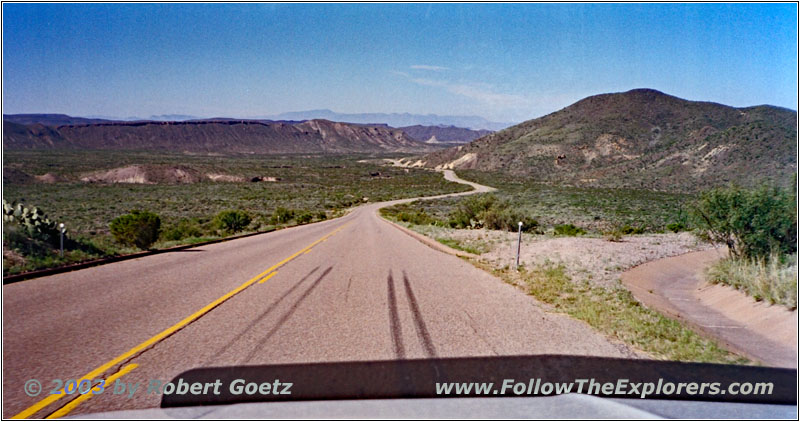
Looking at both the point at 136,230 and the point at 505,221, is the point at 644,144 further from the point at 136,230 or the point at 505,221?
the point at 136,230

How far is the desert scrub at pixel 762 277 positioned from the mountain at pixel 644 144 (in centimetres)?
3620

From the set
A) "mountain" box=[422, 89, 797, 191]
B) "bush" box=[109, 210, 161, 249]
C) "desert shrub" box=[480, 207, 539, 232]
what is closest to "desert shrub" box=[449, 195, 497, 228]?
"desert shrub" box=[480, 207, 539, 232]

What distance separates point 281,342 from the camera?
6102 mm

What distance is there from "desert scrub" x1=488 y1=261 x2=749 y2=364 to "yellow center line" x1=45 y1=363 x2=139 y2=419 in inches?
229

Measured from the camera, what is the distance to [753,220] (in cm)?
1175

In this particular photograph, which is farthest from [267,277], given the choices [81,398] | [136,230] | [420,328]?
[136,230]

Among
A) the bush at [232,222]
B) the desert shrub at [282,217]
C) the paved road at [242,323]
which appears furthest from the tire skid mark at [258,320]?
the desert shrub at [282,217]

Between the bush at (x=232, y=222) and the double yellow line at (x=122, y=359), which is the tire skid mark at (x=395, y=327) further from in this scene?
the bush at (x=232, y=222)

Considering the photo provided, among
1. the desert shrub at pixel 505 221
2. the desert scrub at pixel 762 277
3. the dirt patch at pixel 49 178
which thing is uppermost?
the desert scrub at pixel 762 277

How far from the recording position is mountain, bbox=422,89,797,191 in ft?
189

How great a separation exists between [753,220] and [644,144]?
87.3m

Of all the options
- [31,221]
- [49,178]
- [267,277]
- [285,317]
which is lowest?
[49,178]

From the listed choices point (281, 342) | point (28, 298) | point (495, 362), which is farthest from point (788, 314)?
point (28, 298)

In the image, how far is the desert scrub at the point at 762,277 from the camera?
28.1 ft
